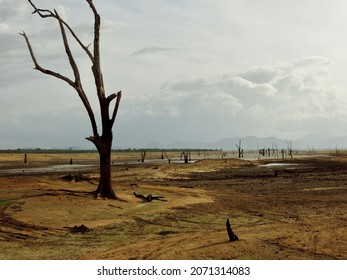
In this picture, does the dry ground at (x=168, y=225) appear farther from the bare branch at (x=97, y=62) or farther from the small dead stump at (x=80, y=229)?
the bare branch at (x=97, y=62)

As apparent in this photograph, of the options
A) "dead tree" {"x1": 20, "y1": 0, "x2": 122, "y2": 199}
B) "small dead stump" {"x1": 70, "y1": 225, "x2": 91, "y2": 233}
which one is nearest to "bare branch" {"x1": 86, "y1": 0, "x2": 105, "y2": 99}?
"dead tree" {"x1": 20, "y1": 0, "x2": 122, "y2": 199}

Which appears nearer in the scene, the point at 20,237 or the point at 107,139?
the point at 20,237

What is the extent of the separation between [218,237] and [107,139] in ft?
33.2

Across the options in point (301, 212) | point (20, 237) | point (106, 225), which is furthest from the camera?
point (301, 212)

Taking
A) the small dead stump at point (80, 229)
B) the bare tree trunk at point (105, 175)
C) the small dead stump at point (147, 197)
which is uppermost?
the bare tree trunk at point (105, 175)

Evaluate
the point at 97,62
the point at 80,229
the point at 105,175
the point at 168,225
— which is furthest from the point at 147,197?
the point at 97,62

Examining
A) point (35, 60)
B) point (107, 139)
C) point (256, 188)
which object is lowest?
point (256, 188)

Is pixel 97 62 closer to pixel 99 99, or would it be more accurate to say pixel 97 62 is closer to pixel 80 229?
pixel 99 99

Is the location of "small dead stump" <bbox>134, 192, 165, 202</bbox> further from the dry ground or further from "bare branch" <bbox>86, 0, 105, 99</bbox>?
"bare branch" <bbox>86, 0, 105, 99</bbox>

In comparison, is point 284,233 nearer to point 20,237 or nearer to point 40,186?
point 20,237

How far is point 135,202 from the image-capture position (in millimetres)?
20344

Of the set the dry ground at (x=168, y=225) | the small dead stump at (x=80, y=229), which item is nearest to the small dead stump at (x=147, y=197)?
the dry ground at (x=168, y=225)

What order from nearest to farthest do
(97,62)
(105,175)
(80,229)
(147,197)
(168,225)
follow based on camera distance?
(80,229)
(168,225)
(105,175)
(147,197)
(97,62)

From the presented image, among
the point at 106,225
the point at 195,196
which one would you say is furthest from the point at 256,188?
the point at 106,225
